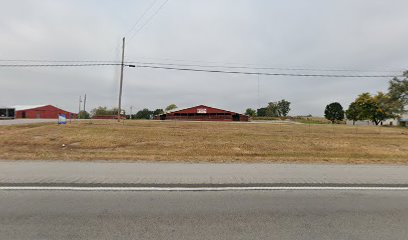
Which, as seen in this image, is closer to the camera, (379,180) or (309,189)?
(309,189)

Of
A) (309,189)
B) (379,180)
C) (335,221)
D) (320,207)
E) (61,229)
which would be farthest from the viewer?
(379,180)

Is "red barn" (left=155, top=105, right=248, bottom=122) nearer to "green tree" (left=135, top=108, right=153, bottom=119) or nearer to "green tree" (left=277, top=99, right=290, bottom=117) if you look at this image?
"green tree" (left=135, top=108, right=153, bottom=119)

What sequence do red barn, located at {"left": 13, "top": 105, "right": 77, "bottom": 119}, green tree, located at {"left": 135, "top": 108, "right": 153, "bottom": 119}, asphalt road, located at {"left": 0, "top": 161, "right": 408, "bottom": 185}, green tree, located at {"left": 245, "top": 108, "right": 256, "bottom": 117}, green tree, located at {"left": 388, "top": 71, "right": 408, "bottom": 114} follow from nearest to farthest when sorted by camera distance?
asphalt road, located at {"left": 0, "top": 161, "right": 408, "bottom": 185} < green tree, located at {"left": 388, "top": 71, "right": 408, "bottom": 114} < red barn, located at {"left": 13, "top": 105, "right": 77, "bottom": 119} < green tree, located at {"left": 135, "top": 108, "right": 153, "bottom": 119} < green tree, located at {"left": 245, "top": 108, "right": 256, "bottom": 117}

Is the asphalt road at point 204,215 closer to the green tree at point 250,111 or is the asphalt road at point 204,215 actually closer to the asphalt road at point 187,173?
the asphalt road at point 187,173

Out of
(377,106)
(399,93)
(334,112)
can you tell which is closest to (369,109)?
(377,106)

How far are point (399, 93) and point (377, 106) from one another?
103ft

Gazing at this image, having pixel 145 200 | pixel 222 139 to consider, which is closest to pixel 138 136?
pixel 222 139

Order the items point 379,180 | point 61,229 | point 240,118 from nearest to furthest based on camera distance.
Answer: point 61,229 → point 379,180 → point 240,118

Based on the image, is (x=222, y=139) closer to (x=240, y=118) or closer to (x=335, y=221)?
(x=335, y=221)

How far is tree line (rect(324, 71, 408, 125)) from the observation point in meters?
35.6

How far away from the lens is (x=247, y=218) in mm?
4379

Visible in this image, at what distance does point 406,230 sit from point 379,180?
3606 mm

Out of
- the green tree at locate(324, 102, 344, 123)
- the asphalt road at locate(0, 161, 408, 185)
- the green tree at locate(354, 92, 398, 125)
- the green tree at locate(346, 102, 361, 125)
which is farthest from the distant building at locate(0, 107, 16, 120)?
the green tree at locate(324, 102, 344, 123)

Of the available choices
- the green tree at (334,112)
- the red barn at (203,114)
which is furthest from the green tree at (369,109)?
the red barn at (203,114)
